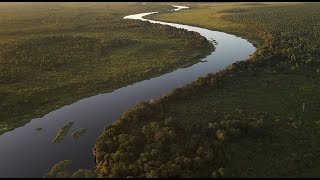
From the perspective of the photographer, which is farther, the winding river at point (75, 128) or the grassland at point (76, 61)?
the grassland at point (76, 61)

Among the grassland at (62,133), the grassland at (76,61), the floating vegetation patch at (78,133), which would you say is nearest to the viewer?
the grassland at (62,133)

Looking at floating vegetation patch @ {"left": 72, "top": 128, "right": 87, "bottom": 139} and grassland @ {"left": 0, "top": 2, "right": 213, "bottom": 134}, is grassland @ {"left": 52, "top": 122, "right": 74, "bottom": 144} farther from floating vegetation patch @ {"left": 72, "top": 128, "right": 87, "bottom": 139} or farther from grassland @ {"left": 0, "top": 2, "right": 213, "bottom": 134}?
grassland @ {"left": 0, "top": 2, "right": 213, "bottom": 134}

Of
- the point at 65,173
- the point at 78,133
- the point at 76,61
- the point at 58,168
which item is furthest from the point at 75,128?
the point at 76,61

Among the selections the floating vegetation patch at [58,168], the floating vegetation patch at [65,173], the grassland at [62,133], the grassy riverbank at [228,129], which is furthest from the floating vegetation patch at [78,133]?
the floating vegetation patch at [65,173]

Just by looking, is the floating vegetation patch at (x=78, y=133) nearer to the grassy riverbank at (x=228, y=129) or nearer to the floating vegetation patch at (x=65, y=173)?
the grassy riverbank at (x=228, y=129)

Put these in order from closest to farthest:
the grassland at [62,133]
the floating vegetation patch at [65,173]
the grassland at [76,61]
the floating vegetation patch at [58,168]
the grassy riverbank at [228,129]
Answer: the grassy riverbank at [228,129], the floating vegetation patch at [65,173], the floating vegetation patch at [58,168], the grassland at [62,133], the grassland at [76,61]

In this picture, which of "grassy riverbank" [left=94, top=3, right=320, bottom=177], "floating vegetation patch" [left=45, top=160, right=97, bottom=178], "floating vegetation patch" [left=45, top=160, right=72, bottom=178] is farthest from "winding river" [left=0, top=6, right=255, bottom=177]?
"grassy riverbank" [left=94, top=3, right=320, bottom=177]

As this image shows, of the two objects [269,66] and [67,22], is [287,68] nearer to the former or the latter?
[269,66]
